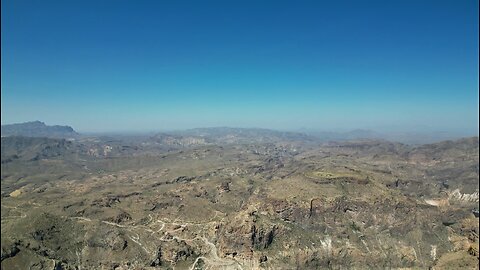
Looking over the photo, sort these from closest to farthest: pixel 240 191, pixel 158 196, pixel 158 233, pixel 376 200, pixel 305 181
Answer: pixel 158 233 < pixel 376 200 < pixel 305 181 < pixel 158 196 < pixel 240 191

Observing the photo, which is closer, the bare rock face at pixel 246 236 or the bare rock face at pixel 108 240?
the bare rock face at pixel 246 236

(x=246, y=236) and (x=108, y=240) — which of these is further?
(x=108, y=240)

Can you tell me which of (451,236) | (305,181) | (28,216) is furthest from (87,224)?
(451,236)

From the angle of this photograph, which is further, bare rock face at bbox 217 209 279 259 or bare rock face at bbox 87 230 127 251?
bare rock face at bbox 87 230 127 251

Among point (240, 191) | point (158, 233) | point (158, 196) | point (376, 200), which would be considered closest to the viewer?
point (158, 233)

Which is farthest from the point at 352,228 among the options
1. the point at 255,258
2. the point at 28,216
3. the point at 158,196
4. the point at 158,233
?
the point at 28,216

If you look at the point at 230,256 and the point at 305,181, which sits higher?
the point at 305,181

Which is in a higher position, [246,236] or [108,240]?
[246,236]

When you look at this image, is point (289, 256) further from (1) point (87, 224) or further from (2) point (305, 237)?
(1) point (87, 224)

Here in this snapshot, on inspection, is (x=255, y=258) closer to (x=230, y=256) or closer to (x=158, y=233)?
(x=230, y=256)

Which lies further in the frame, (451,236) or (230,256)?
(451,236)
